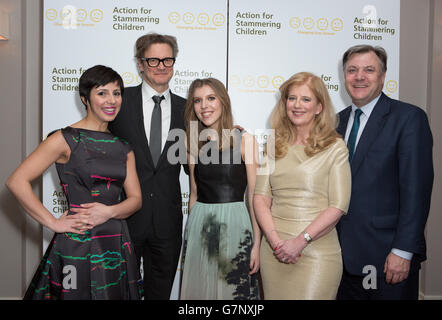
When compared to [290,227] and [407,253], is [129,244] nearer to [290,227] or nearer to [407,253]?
[290,227]

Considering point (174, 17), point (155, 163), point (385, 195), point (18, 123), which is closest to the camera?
point (385, 195)

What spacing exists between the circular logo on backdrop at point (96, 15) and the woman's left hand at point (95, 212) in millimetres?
1910

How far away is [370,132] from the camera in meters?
2.15

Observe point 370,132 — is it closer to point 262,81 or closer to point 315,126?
point 315,126

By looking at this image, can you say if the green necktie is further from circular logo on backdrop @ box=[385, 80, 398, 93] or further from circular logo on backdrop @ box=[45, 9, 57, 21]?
circular logo on backdrop @ box=[45, 9, 57, 21]

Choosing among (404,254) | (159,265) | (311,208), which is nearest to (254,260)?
(311,208)

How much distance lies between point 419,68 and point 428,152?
233 centimetres

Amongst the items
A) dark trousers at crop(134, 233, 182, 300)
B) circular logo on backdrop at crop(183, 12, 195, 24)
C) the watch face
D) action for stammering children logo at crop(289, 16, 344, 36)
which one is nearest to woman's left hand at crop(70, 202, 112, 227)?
dark trousers at crop(134, 233, 182, 300)

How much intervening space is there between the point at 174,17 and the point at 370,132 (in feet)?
6.83

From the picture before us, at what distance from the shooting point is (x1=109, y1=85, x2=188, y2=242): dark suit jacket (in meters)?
2.47

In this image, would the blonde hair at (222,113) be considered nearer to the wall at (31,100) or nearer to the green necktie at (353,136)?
the green necktie at (353,136)

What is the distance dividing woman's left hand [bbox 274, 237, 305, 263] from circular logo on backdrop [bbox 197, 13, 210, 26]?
2.22 metres
